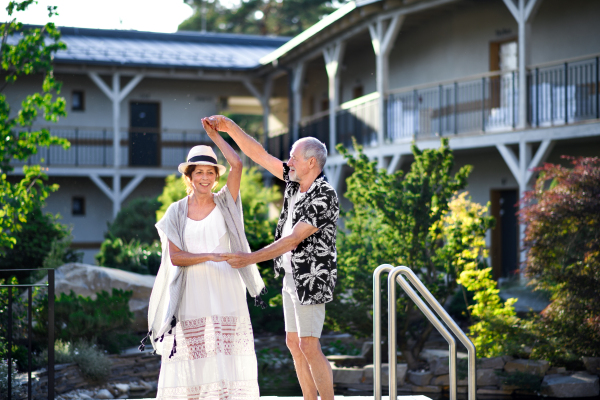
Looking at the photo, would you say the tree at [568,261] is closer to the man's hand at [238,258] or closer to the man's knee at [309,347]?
the man's knee at [309,347]

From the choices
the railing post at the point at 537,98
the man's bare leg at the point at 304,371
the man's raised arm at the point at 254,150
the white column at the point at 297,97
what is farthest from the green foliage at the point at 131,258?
the man's bare leg at the point at 304,371

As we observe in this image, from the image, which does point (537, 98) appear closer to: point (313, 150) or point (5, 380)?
point (313, 150)

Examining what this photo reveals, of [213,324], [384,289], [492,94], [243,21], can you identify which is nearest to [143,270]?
[384,289]

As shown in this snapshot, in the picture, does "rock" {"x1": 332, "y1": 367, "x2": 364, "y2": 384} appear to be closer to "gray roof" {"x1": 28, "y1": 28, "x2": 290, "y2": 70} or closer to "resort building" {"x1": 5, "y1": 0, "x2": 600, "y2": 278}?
"resort building" {"x1": 5, "y1": 0, "x2": 600, "y2": 278}

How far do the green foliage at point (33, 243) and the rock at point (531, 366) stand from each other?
7.29 meters

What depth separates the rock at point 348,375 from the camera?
8922 millimetres

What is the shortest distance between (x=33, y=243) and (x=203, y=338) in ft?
29.4

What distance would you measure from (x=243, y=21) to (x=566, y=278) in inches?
1273

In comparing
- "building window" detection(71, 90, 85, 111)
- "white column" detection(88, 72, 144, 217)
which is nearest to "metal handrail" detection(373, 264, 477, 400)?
"white column" detection(88, 72, 144, 217)

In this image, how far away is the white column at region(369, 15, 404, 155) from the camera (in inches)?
595

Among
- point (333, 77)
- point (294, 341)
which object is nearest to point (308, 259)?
point (294, 341)

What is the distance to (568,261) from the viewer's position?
8.38 meters

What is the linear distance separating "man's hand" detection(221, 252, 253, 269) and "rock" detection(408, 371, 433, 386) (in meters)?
4.87

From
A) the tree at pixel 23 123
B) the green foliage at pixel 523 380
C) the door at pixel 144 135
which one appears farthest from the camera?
the door at pixel 144 135
